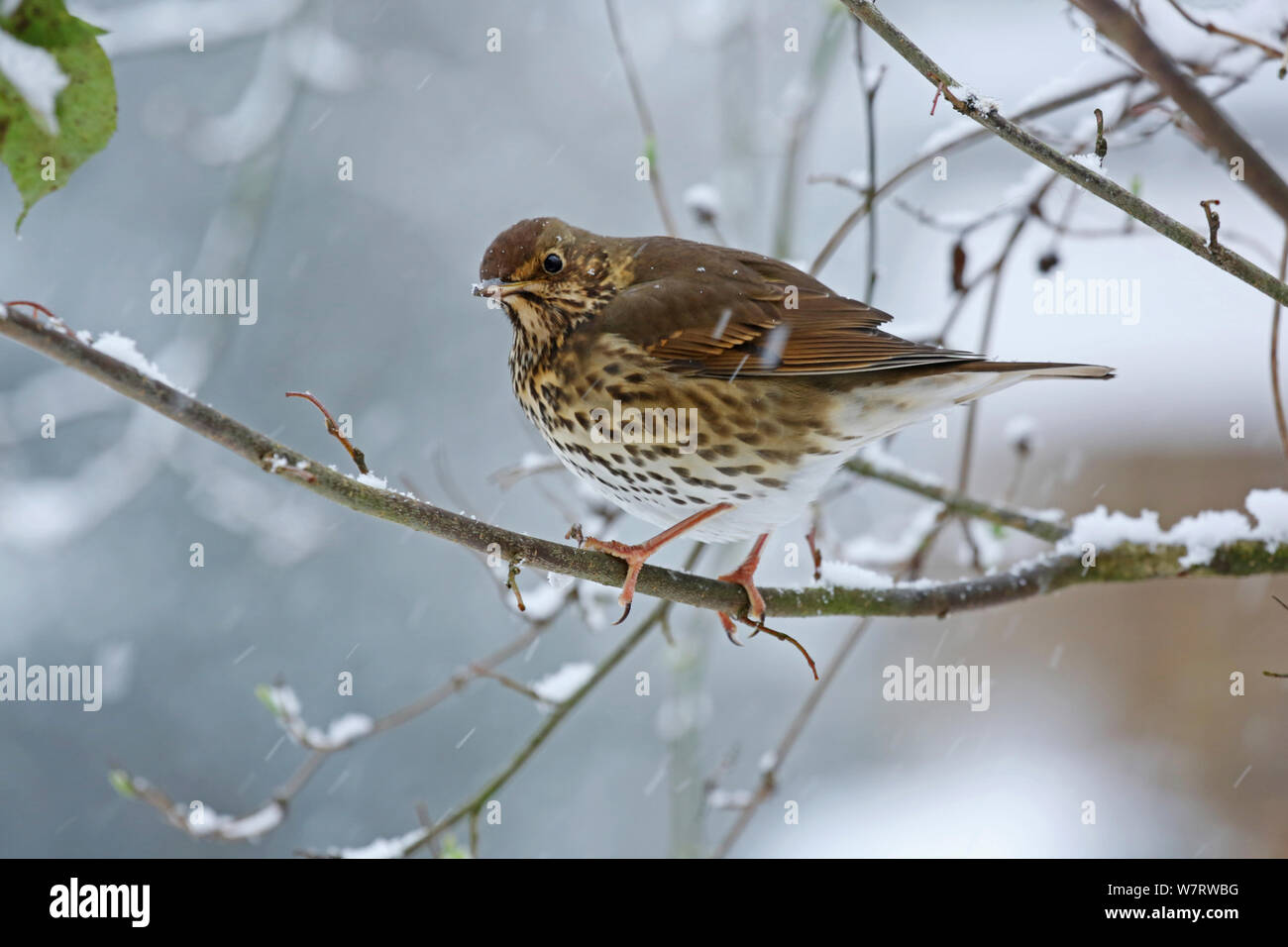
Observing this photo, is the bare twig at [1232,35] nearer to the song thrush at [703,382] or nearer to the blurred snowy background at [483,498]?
the song thrush at [703,382]

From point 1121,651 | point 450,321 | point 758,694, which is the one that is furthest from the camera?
point 450,321

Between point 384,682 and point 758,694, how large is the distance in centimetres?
269

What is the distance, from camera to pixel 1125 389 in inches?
335

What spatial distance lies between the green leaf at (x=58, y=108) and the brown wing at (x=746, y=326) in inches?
65.2

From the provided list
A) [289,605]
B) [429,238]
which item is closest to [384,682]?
[289,605]

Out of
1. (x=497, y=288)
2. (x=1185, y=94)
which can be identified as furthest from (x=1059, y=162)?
(x=497, y=288)

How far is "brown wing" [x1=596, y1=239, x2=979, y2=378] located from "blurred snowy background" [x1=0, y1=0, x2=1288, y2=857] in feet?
9.07

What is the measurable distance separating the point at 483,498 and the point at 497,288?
5.32m

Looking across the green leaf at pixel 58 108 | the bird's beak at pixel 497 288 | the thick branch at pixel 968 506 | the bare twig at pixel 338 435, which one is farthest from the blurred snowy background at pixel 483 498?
the green leaf at pixel 58 108

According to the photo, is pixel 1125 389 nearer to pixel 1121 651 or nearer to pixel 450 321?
pixel 1121 651

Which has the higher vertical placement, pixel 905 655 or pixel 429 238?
pixel 429 238

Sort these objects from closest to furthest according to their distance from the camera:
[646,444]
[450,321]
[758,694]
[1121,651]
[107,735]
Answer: [646,444]
[1121,651]
[107,735]
[758,694]
[450,321]
